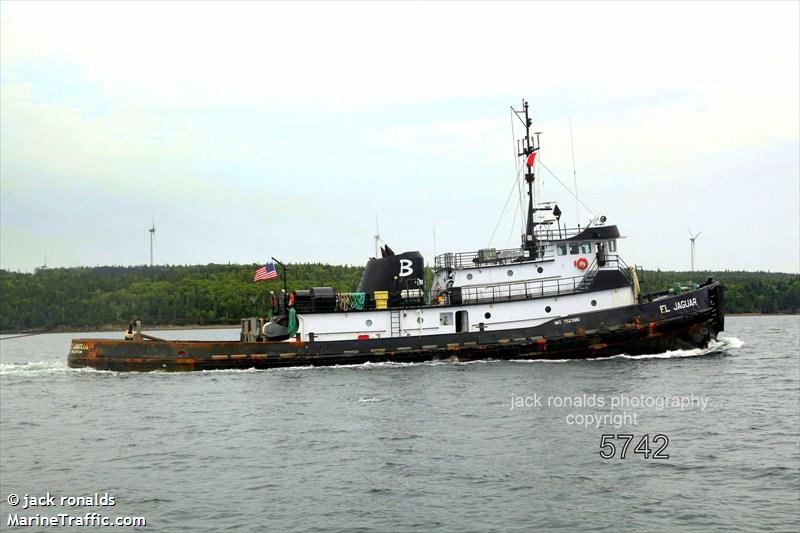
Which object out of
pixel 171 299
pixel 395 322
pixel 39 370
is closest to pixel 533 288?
pixel 395 322

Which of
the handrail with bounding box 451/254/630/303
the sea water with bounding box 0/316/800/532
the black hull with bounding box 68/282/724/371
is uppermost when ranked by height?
the handrail with bounding box 451/254/630/303

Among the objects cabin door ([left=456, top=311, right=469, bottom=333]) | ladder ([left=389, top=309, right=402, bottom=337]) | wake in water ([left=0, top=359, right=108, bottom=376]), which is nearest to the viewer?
cabin door ([left=456, top=311, right=469, bottom=333])

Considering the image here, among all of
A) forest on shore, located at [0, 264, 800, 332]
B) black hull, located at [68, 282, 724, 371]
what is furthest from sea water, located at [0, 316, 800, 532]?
forest on shore, located at [0, 264, 800, 332]

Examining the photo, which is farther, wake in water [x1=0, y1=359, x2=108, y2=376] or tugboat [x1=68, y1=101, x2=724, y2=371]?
wake in water [x1=0, y1=359, x2=108, y2=376]

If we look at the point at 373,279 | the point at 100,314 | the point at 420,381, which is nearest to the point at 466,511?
the point at 420,381

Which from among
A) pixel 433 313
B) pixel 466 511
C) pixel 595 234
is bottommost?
pixel 466 511

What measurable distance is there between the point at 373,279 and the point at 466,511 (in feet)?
73.1

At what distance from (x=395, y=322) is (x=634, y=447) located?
17.1m

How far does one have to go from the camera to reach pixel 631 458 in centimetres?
1806

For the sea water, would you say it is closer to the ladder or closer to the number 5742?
the number 5742

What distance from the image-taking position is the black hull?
33.1 m

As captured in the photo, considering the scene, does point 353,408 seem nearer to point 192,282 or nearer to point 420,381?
point 420,381

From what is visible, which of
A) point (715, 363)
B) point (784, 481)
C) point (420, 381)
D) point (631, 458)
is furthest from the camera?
point (715, 363)

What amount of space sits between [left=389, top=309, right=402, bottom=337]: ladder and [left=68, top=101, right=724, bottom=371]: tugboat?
0.14ft
